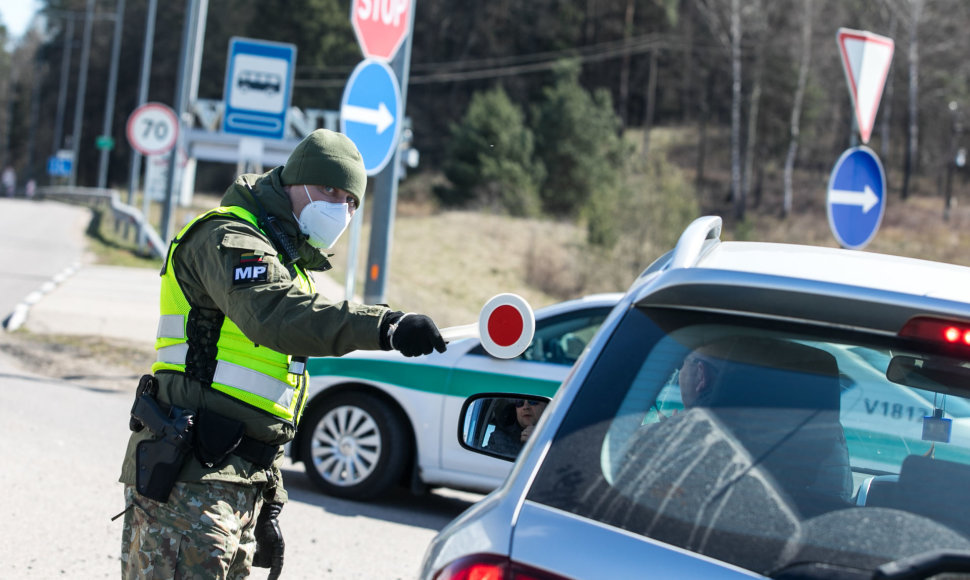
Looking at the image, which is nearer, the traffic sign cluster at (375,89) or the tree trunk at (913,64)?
the traffic sign cluster at (375,89)

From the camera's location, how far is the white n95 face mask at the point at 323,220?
3.02m

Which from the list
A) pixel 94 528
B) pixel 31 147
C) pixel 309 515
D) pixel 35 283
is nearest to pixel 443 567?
pixel 94 528

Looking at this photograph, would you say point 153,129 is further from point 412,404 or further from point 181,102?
point 412,404

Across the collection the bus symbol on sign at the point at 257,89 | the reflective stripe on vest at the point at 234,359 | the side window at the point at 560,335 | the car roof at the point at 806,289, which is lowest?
the side window at the point at 560,335

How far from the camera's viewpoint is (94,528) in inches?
219

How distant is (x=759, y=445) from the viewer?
1.95 m

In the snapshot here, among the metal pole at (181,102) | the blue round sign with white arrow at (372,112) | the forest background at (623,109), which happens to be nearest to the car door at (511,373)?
the blue round sign with white arrow at (372,112)

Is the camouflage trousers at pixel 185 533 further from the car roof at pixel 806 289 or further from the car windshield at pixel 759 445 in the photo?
the car roof at pixel 806 289

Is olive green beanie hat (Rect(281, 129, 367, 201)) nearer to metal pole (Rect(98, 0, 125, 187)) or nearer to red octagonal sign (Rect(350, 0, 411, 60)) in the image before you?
red octagonal sign (Rect(350, 0, 411, 60))

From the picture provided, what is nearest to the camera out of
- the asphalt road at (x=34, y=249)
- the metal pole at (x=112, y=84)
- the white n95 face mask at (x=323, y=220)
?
the white n95 face mask at (x=323, y=220)

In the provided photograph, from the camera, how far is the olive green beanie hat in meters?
2.99

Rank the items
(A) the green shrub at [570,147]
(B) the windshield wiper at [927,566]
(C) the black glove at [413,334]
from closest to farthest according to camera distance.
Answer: (B) the windshield wiper at [927,566] → (C) the black glove at [413,334] → (A) the green shrub at [570,147]

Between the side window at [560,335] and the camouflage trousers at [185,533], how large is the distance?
158 inches

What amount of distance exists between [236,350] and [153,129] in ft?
57.4
